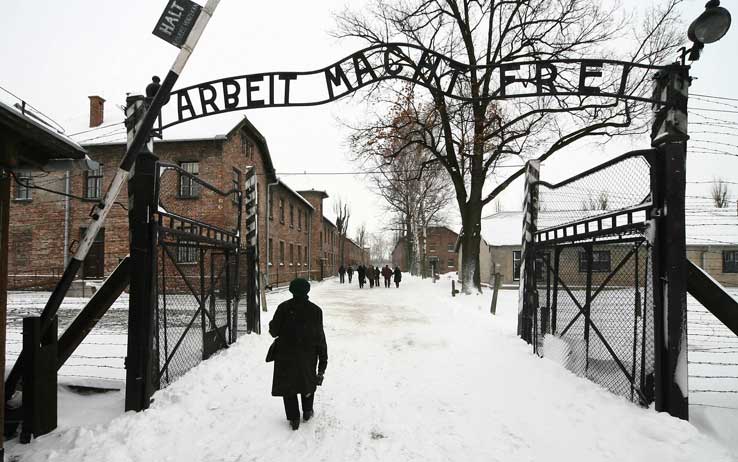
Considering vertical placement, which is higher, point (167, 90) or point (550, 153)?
point (550, 153)

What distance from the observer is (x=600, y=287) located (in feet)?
16.5

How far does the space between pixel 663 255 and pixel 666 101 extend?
1565 mm

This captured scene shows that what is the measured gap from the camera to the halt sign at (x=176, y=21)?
164 inches

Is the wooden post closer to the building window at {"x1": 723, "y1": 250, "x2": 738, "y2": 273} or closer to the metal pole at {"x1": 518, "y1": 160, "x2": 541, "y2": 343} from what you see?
the metal pole at {"x1": 518, "y1": 160, "x2": 541, "y2": 343}

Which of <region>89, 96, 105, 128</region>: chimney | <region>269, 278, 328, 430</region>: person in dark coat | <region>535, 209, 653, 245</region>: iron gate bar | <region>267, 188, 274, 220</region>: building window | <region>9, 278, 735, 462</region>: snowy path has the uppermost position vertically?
<region>89, 96, 105, 128</region>: chimney

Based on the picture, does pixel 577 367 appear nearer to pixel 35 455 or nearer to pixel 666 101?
pixel 666 101

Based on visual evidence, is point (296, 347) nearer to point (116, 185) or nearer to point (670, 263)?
point (116, 185)

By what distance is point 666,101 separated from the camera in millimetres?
4176

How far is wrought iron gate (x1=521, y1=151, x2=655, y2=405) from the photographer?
168 inches

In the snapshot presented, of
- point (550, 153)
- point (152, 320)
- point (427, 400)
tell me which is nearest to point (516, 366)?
point (427, 400)

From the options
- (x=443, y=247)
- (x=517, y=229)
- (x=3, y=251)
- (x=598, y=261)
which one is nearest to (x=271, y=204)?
(x=517, y=229)

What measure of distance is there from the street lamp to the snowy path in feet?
12.0

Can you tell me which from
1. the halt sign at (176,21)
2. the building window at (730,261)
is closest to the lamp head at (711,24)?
the halt sign at (176,21)

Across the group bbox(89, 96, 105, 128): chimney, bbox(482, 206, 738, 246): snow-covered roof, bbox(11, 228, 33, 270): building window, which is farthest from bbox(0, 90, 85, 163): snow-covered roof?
bbox(482, 206, 738, 246): snow-covered roof
